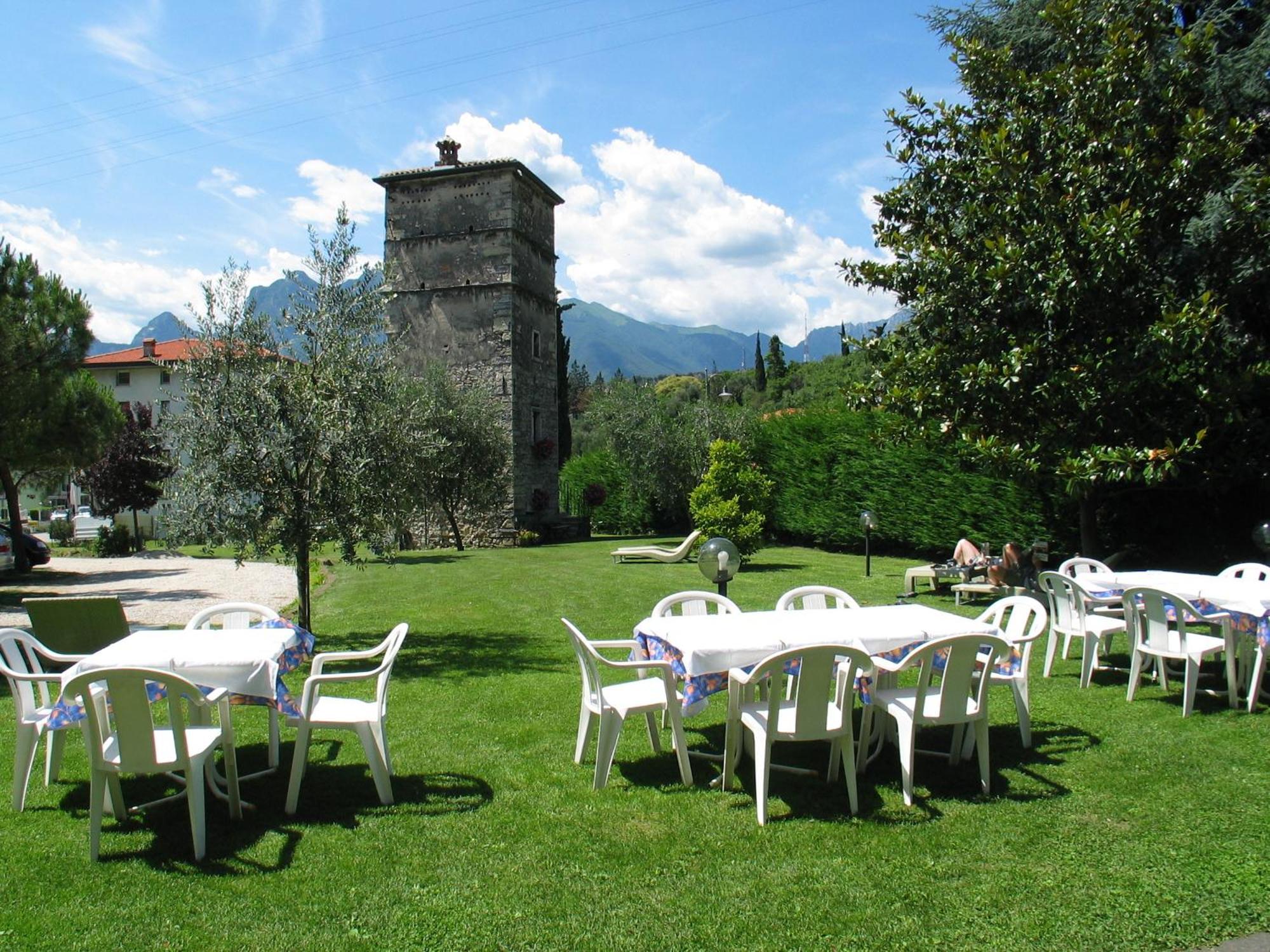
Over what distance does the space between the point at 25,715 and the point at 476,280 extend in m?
22.8

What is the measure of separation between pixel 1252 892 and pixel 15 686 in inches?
239

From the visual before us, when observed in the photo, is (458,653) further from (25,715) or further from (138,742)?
(138,742)

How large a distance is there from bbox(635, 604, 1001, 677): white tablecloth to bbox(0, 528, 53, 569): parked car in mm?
20785

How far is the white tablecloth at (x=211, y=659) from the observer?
4.64 m

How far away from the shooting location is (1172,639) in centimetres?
637

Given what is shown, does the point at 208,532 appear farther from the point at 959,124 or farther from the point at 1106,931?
the point at 959,124

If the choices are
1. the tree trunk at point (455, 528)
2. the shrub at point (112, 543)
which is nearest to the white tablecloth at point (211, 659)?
the tree trunk at point (455, 528)

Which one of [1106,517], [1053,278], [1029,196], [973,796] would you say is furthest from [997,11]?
[973,796]

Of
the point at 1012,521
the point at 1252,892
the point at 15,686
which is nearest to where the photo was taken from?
the point at 1252,892

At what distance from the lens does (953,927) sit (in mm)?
3371

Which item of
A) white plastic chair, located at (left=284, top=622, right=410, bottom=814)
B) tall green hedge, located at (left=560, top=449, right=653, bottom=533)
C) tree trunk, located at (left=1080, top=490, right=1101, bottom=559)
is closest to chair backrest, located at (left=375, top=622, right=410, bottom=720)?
white plastic chair, located at (left=284, top=622, right=410, bottom=814)

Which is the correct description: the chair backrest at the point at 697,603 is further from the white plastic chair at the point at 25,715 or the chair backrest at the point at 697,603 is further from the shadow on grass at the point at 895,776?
the white plastic chair at the point at 25,715

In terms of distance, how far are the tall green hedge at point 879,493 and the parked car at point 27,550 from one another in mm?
18439

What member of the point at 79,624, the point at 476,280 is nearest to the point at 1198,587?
the point at 79,624
